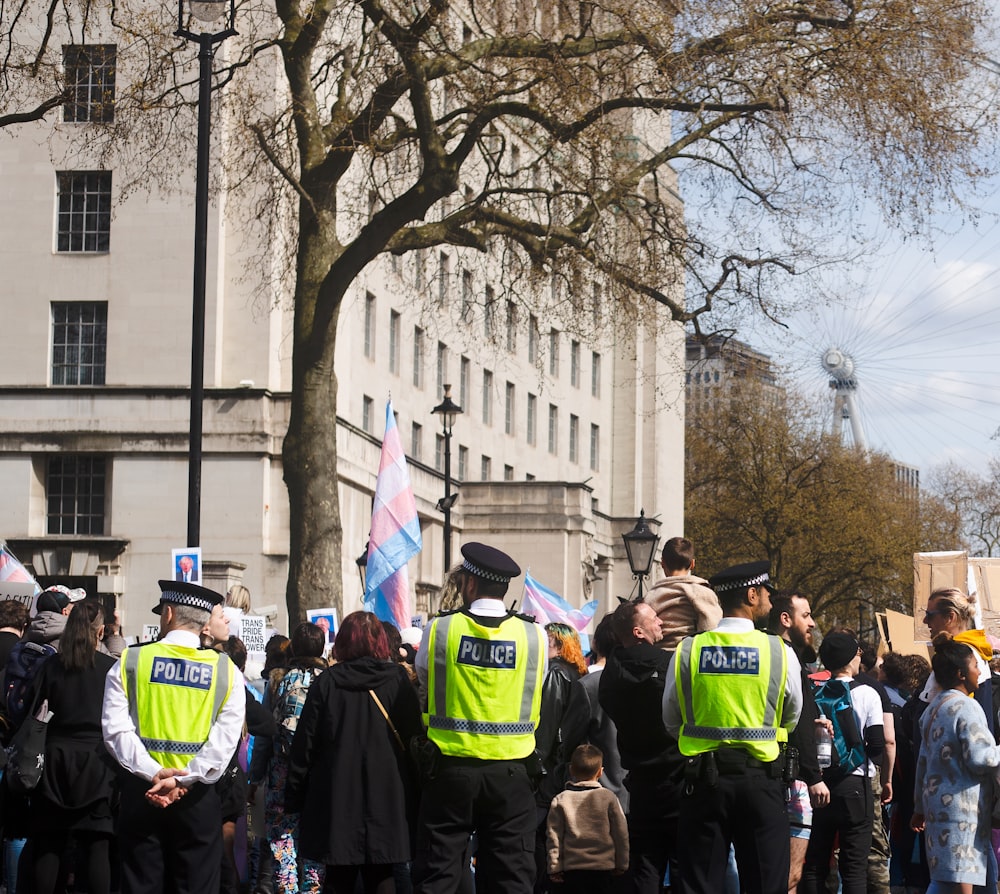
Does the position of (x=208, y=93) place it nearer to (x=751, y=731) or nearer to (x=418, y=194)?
(x=418, y=194)

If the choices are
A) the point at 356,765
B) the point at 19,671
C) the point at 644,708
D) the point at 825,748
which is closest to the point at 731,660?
the point at 644,708

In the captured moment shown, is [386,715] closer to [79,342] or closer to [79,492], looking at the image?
[79,492]

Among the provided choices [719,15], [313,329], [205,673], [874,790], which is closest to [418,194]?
[313,329]

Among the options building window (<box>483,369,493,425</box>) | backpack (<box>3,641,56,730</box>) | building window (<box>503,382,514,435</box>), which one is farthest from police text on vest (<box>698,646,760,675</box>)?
building window (<box>503,382,514,435</box>)

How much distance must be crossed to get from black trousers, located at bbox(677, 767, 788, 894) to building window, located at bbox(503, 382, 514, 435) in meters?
57.2

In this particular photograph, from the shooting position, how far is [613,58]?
73.2 ft

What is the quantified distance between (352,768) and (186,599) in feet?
4.55

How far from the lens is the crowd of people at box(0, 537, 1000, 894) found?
8930mm

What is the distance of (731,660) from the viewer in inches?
351

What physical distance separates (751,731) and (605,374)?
6883cm

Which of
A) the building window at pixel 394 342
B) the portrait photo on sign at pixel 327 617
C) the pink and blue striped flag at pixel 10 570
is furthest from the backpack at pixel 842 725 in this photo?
the building window at pixel 394 342

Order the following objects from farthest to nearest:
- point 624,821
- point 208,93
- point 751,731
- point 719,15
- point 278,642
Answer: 1. point 719,15
2. point 208,93
3. point 278,642
4. point 624,821
5. point 751,731

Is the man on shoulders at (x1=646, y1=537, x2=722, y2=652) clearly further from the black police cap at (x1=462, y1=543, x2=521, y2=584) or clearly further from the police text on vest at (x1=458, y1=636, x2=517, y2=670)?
the police text on vest at (x1=458, y1=636, x2=517, y2=670)

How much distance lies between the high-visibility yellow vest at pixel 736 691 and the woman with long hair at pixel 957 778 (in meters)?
1.42
